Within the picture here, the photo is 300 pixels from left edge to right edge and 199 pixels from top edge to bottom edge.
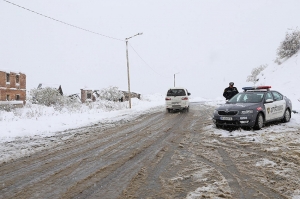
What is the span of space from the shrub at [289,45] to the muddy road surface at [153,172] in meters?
36.0

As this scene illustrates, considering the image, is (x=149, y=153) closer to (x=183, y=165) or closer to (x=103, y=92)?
(x=183, y=165)

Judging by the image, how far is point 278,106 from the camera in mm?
10070

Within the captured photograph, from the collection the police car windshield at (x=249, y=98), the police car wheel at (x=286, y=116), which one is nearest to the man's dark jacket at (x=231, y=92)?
the police car windshield at (x=249, y=98)

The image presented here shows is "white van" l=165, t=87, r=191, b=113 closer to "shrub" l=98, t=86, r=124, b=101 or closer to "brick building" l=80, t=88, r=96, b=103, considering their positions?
"shrub" l=98, t=86, r=124, b=101

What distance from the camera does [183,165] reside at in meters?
4.78

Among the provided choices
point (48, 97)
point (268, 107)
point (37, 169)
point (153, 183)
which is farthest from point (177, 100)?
point (48, 97)

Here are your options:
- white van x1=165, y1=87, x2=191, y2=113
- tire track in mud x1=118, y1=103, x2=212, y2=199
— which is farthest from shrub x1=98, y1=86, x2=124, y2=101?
tire track in mud x1=118, y1=103, x2=212, y2=199

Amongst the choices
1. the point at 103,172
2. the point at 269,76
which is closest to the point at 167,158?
the point at 103,172

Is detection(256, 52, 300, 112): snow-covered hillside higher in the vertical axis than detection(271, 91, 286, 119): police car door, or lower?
higher

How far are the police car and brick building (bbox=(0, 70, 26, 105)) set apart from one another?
31.8 metres

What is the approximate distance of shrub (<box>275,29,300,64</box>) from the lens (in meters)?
35.4

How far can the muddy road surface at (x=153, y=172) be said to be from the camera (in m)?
3.48

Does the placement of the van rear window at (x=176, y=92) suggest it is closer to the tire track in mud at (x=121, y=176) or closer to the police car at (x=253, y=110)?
the police car at (x=253, y=110)

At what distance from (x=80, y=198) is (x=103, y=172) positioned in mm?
1149
